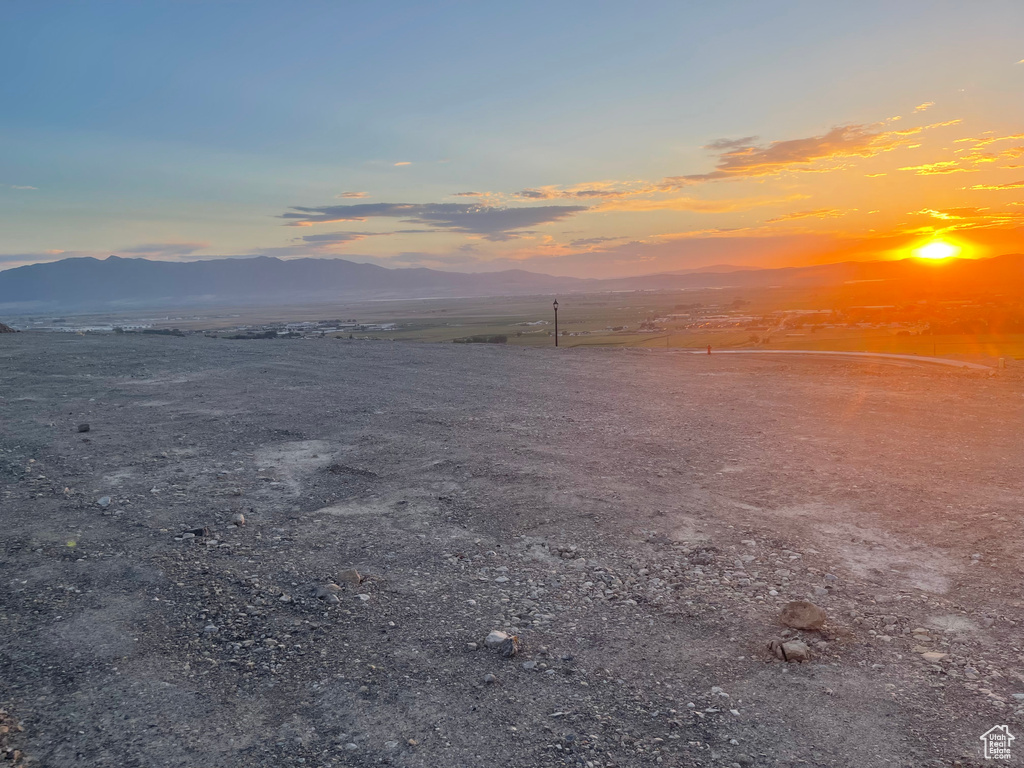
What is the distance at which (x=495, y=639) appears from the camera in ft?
16.7

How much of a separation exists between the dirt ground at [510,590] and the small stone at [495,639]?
0.09 metres

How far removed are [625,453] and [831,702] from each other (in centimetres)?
639

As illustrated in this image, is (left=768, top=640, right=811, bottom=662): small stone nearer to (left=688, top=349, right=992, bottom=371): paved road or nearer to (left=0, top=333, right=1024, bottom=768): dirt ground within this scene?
(left=0, top=333, right=1024, bottom=768): dirt ground

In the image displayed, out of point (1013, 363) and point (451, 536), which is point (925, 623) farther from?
point (1013, 363)

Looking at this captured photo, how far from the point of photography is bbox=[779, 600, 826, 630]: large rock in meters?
5.18

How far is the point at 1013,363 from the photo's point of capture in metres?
21.0

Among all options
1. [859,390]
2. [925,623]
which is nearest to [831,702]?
[925,623]

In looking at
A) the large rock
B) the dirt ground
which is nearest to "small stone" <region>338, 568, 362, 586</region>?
the dirt ground

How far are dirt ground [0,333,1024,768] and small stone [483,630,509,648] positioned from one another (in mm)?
88

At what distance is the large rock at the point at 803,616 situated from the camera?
518 centimetres

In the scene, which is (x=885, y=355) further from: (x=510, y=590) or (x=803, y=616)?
(x=510, y=590)

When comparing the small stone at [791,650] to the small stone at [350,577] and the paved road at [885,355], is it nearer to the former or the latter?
the small stone at [350,577]

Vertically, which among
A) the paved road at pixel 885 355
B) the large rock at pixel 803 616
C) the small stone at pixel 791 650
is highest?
the paved road at pixel 885 355

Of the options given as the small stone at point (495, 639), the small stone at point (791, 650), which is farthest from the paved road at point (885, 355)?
the small stone at point (495, 639)
